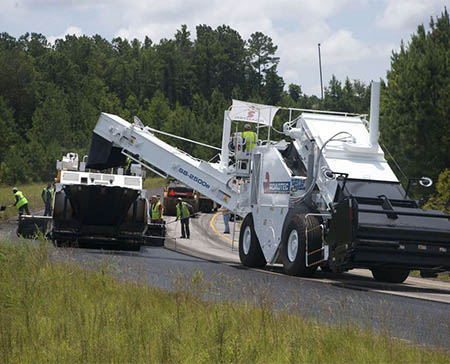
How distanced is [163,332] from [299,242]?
8.55 metres

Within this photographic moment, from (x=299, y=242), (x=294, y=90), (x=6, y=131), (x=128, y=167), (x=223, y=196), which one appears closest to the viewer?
(x=299, y=242)

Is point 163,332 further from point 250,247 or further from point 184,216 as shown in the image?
point 184,216

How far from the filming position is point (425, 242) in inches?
581

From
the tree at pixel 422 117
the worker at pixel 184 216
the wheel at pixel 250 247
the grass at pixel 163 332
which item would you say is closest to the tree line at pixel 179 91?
the tree at pixel 422 117

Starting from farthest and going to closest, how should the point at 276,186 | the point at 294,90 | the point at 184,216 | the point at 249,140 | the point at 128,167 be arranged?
the point at 294,90 < the point at 184,216 < the point at 128,167 < the point at 249,140 < the point at 276,186

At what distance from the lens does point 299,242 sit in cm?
1619

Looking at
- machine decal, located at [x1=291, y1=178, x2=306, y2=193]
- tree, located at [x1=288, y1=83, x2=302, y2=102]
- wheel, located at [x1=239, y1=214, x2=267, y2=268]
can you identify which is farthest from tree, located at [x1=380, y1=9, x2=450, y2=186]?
tree, located at [x1=288, y1=83, x2=302, y2=102]

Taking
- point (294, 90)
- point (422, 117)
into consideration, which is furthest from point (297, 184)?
point (294, 90)

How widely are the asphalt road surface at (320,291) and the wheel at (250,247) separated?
1.42ft

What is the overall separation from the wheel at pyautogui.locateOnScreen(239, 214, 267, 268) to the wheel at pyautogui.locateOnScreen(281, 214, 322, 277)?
182 cm

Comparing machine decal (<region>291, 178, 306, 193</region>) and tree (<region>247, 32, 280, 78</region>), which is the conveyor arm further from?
tree (<region>247, 32, 280, 78</region>)

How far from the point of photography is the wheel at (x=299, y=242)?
1591cm

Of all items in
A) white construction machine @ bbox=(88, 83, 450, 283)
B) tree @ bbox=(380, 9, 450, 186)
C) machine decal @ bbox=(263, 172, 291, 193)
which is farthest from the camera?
tree @ bbox=(380, 9, 450, 186)

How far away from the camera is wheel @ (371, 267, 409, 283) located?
674 inches
